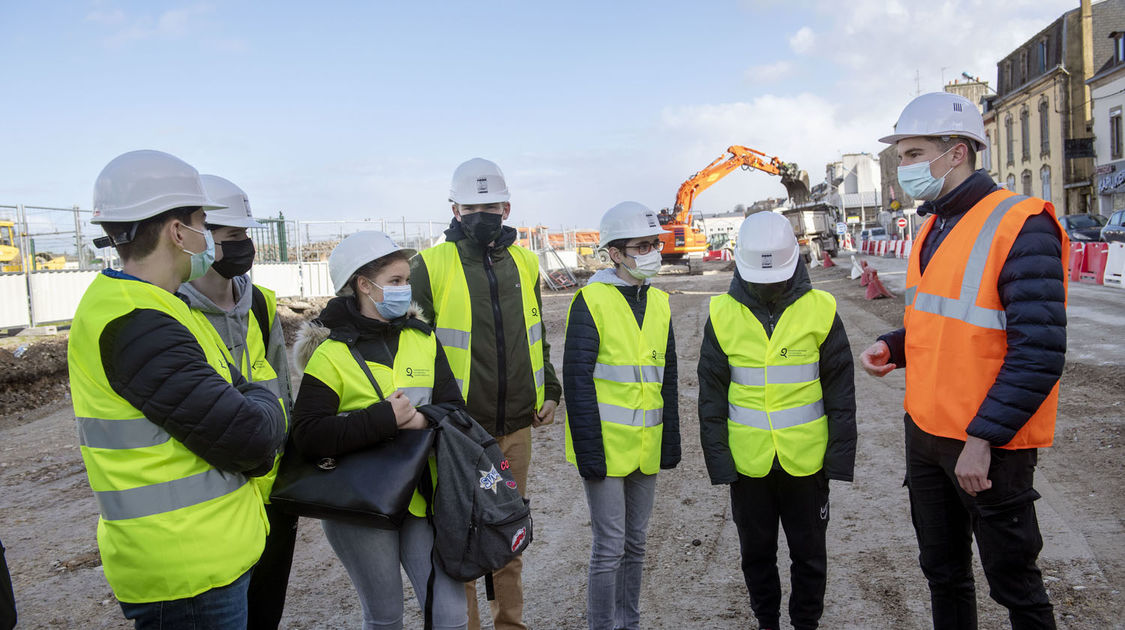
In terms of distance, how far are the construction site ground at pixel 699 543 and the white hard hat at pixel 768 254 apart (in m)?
1.76

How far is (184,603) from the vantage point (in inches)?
86.4

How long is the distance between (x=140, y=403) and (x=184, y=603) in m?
0.60

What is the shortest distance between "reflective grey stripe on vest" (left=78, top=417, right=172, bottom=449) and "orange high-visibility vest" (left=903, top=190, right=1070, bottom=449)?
2634 mm

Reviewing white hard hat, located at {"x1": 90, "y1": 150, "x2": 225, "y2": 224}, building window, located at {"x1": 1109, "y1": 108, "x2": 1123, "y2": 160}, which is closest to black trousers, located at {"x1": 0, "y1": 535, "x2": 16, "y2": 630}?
white hard hat, located at {"x1": 90, "y1": 150, "x2": 225, "y2": 224}

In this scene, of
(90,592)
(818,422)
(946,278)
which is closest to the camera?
(946,278)

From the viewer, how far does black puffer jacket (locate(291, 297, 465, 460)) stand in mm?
2721

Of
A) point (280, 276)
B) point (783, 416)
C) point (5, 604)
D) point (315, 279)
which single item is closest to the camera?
point (5, 604)

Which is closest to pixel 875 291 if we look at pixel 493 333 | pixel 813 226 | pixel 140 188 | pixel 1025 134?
pixel 813 226

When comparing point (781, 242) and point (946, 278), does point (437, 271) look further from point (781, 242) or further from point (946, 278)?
point (946, 278)

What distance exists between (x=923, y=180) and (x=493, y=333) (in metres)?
2.02

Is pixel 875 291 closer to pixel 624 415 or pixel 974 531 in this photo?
pixel 624 415

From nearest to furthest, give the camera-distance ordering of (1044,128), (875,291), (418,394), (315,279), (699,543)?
(418,394) → (699,543) → (875,291) → (315,279) → (1044,128)

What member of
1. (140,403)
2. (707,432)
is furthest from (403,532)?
(707,432)

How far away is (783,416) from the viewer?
3518 millimetres
